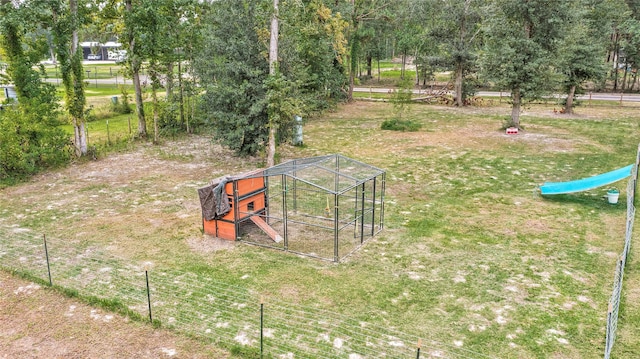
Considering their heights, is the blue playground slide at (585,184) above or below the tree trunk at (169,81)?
below

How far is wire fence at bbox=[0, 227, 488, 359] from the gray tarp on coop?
2122 millimetres

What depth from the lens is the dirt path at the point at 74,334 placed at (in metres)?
8.02

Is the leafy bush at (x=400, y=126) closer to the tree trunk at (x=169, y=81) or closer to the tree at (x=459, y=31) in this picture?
the tree at (x=459, y=31)

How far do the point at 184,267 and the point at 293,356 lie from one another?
4.25m

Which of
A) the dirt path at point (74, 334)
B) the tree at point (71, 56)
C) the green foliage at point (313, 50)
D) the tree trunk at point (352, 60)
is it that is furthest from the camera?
the tree trunk at point (352, 60)

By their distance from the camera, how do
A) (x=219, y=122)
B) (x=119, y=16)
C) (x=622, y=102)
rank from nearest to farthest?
1. (x=219, y=122)
2. (x=119, y=16)
3. (x=622, y=102)

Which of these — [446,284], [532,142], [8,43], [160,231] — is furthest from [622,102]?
[8,43]

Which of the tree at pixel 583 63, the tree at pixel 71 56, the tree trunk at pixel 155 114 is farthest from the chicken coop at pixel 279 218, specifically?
the tree at pixel 583 63

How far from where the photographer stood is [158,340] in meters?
8.34

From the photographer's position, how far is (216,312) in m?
9.17

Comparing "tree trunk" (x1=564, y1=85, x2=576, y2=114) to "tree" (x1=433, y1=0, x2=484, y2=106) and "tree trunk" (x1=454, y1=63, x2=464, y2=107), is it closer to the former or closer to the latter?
"tree" (x1=433, y1=0, x2=484, y2=106)

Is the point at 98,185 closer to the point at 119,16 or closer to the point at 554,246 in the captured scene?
the point at 119,16

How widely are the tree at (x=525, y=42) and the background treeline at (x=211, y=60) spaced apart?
54 millimetres

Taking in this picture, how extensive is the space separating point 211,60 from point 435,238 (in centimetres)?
1190
